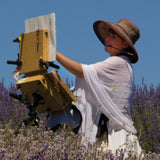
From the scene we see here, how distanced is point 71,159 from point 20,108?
5.28m

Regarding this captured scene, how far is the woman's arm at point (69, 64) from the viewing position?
14.5 ft

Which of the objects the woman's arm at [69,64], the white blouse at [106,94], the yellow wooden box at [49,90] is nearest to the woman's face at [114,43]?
the white blouse at [106,94]

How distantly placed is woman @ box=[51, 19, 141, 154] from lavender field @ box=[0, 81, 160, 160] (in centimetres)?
30

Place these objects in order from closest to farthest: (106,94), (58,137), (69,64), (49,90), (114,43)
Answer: (58,137) → (49,90) → (69,64) → (106,94) → (114,43)

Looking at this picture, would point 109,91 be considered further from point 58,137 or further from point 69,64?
point 58,137

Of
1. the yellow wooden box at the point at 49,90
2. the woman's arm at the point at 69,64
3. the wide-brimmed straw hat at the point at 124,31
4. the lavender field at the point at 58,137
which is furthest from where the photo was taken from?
the wide-brimmed straw hat at the point at 124,31

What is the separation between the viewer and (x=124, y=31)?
192 inches

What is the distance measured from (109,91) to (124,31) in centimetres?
81

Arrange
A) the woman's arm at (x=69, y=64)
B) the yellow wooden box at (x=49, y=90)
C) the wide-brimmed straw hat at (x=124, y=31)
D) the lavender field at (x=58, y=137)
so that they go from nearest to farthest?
1. the lavender field at (x=58, y=137)
2. the yellow wooden box at (x=49, y=90)
3. the woman's arm at (x=69, y=64)
4. the wide-brimmed straw hat at (x=124, y=31)

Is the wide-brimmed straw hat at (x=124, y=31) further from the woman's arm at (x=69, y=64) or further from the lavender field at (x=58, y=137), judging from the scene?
the lavender field at (x=58, y=137)

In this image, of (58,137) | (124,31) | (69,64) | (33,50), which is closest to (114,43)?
(124,31)

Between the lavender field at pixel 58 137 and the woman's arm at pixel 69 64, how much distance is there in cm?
65

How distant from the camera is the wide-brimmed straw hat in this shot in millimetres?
4777

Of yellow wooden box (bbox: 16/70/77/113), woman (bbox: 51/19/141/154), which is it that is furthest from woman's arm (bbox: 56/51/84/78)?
yellow wooden box (bbox: 16/70/77/113)
